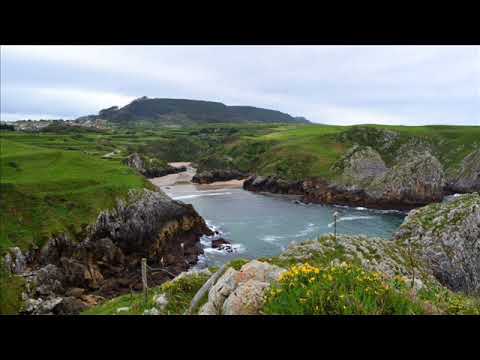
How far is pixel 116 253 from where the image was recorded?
35938mm

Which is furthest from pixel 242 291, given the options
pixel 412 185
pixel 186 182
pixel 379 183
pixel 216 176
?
pixel 216 176

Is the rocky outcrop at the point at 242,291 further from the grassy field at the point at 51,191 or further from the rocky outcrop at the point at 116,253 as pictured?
the grassy field at the point at 51,191

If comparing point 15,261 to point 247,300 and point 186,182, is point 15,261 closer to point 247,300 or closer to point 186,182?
point 247,300

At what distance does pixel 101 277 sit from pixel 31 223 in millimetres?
9035

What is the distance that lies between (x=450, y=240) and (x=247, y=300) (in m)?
23.5

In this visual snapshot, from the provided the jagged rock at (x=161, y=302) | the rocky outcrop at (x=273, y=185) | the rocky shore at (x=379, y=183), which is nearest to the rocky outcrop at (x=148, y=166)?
the rocky outcrop at (x=273, y=185)

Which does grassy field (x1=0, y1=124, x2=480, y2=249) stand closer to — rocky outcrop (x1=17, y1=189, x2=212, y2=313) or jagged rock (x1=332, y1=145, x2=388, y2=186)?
rocky outcrop (x1=17, y1=189, x2=212, y2=313)

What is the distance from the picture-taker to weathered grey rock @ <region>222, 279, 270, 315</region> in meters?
6.31

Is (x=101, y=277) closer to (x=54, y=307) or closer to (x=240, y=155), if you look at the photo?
(x=54, y=307)

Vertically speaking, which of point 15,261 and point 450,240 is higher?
point 450,240

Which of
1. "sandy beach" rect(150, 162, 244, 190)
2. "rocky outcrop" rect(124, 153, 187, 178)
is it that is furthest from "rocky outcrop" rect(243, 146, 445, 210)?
"rocky outcrop" rect(124, 153, 187, 178)
